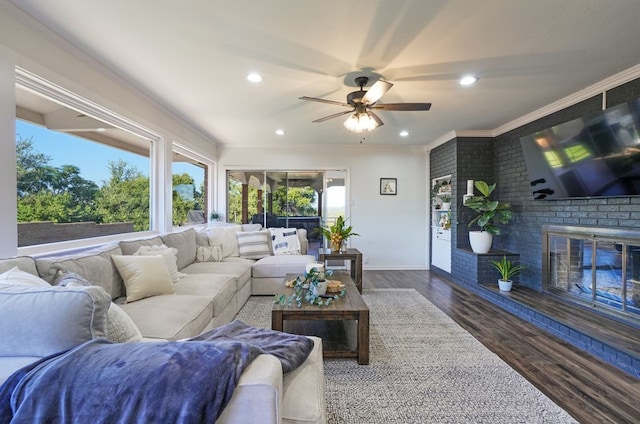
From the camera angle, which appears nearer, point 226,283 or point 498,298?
point 226,283

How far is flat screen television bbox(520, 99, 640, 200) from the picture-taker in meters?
2.46

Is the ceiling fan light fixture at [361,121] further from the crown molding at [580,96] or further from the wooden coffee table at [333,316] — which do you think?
the crown molding at [580,96]

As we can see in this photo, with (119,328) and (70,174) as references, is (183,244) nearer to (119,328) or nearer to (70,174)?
(70,174)

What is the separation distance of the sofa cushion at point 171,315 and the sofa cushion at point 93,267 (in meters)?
0.24

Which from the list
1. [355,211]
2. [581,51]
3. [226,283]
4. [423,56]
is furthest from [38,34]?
[355,211]

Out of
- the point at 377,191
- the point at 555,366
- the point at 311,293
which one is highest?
the point at 377,191

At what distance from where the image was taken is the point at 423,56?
2322 millimetres

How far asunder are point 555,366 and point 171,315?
9.25 feet

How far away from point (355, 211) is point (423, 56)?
11.8 feet

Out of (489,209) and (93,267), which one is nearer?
(93,267)

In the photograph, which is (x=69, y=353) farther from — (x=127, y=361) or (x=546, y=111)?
(x=546, y=111)

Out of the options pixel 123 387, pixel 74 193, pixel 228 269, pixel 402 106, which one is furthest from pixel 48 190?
pixel 402 106

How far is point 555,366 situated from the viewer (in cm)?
218

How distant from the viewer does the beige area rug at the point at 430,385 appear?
1663mm
